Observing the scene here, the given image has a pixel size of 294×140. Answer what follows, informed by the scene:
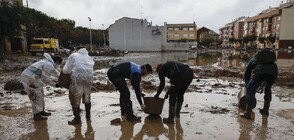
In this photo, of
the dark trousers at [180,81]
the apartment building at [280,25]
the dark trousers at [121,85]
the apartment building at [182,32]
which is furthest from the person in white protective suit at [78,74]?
the apartment building at [182,32]

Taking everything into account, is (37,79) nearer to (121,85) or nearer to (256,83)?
(121,85)

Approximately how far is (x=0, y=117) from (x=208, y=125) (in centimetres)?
480

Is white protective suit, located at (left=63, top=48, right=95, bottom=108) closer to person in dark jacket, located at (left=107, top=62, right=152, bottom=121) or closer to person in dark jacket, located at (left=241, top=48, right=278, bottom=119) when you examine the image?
person in dark jacket, located at (left=107, top=62, right=152, bottom=121)

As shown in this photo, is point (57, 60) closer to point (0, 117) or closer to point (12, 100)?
point (0, 117)

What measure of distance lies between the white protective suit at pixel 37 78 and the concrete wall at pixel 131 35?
129ft

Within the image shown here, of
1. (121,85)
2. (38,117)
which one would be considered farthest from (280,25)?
(38,117)

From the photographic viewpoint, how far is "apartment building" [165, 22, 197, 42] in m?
68.6

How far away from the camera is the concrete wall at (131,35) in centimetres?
4250

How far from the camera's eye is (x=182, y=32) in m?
69.2

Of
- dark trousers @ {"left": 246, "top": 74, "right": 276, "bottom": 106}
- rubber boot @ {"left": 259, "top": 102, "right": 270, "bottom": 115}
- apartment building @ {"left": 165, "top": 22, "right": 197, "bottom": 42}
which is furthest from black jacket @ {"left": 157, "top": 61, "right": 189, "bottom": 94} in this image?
apartment building @ {"left": 165, "top": 22, "right": 197, "bottom": 42}

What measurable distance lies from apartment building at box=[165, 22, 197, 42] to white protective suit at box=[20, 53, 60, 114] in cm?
6704

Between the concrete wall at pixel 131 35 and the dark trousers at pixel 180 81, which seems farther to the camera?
the concrete wall at pixel 131 35

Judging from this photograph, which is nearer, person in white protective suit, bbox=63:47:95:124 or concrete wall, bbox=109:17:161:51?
person in white protective suit, bbox=63:47:95:124

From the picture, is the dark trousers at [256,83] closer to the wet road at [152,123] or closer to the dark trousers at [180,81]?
the wet road at [152,123]
